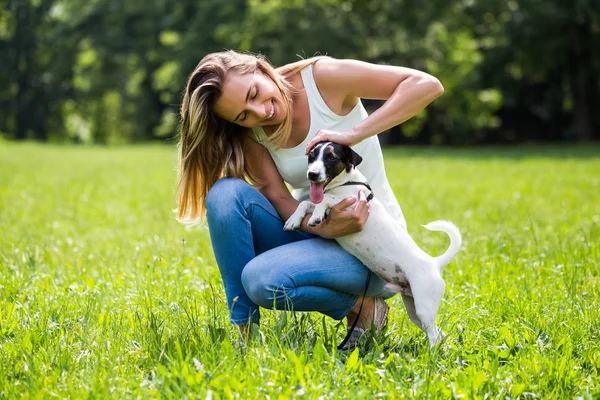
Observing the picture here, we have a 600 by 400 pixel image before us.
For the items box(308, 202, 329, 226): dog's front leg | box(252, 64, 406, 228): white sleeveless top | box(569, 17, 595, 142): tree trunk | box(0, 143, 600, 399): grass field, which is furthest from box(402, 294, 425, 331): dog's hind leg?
box(569, 17, 595, 142): tree trunk

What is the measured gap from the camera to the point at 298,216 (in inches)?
126

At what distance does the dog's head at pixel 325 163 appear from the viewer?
2889mm

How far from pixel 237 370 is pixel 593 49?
79.4ft

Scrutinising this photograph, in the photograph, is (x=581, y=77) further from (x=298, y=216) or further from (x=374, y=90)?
(x=298, y=216)

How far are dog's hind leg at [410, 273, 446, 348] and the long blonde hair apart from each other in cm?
91

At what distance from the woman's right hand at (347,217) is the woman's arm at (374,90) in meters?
0.25

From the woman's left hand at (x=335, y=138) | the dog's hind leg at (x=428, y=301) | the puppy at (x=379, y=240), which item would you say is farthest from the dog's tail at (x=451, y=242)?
the woman's left hand at (x=335, y=138)

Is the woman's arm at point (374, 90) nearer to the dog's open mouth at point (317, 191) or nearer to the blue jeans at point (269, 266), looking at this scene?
the dog's open mouth at point (317, 191)

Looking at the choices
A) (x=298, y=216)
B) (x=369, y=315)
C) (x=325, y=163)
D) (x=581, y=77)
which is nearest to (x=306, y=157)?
(x=298, y=216)

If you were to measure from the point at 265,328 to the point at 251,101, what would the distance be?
997mm

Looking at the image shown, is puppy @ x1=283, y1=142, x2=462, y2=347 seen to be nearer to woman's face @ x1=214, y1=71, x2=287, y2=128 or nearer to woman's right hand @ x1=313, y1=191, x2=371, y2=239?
woman's right hand @ x1=313, y1=191, x2=371, y2=239

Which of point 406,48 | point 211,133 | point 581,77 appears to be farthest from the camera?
point 406,48

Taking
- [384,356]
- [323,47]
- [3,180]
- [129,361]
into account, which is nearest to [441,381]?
[384,356]

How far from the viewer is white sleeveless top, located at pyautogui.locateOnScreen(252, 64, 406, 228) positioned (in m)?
3.27
